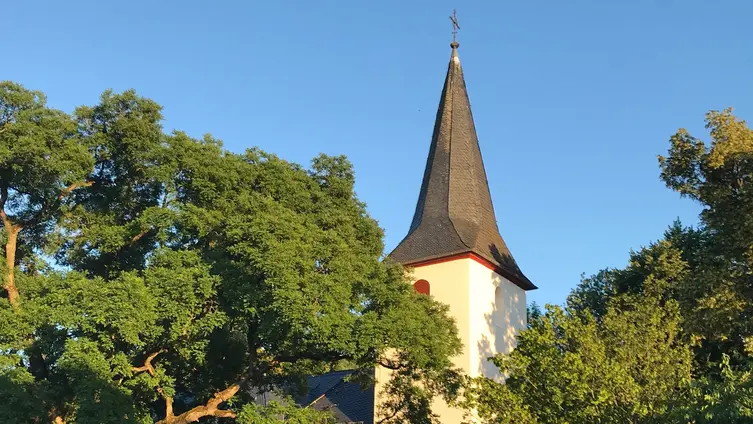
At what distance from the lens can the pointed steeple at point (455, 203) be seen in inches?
1078

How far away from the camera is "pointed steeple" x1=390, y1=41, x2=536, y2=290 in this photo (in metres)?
27.4

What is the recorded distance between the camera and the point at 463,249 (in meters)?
26.4

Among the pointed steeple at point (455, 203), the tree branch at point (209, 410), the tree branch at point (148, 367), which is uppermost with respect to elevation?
the pointed steeple at point (455, 203)

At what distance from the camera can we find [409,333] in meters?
20.5

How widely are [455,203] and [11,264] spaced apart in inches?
563

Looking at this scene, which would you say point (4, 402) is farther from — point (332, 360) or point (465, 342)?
point (465, 342)

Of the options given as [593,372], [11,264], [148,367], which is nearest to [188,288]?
[148,367]

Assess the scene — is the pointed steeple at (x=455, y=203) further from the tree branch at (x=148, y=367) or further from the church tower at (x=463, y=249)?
the tree branch at (x=148, y=367)

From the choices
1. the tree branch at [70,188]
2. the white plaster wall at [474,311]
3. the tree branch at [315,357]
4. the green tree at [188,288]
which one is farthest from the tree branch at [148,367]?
the white plaster wall at [474,311]

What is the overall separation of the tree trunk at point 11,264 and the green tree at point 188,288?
19 cm

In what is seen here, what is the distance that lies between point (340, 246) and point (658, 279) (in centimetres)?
850

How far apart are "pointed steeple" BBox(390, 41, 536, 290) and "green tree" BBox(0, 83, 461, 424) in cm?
426

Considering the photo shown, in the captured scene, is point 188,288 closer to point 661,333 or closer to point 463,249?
point 463,249

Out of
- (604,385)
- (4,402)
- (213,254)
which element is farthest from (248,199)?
(604,385)
